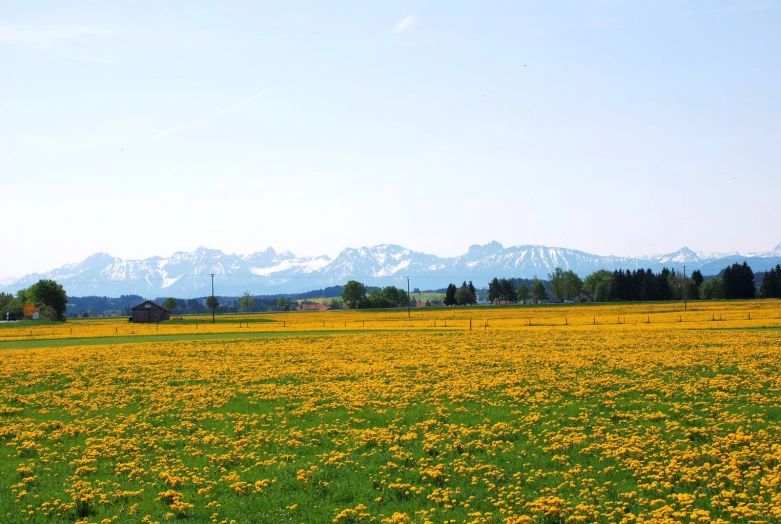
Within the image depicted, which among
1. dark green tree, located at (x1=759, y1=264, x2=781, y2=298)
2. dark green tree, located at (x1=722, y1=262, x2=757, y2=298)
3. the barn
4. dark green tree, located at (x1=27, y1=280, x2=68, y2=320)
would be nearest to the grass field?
the barn

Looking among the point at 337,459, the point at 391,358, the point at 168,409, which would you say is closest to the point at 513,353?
the point at 391,358

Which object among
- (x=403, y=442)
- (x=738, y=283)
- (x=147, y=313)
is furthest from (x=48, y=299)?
(x=738, y=283)

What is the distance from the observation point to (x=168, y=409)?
2548cm

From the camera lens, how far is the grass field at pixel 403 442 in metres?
14.1

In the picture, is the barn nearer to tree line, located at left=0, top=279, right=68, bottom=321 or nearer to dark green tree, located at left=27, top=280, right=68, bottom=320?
tree line, located at left=0, top=279, right=68, bottom=321

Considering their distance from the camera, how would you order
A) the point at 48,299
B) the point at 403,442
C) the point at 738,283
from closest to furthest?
the point at 403,442 < the point at 48,299 < the point at 738,283

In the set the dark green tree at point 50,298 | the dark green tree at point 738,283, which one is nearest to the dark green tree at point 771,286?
the dark green tree at point 738,283

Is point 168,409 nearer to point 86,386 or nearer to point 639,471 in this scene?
point 86,386

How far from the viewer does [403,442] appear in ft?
63.3

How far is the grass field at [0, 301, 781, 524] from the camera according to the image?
46.4 ft

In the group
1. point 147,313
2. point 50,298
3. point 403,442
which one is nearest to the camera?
point 403,442

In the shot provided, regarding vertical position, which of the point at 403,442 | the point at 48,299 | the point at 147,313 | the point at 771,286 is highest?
the point at 48,299

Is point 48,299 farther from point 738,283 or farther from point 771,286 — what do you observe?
point 771,286

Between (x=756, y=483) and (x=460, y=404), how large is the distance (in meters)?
11.5
